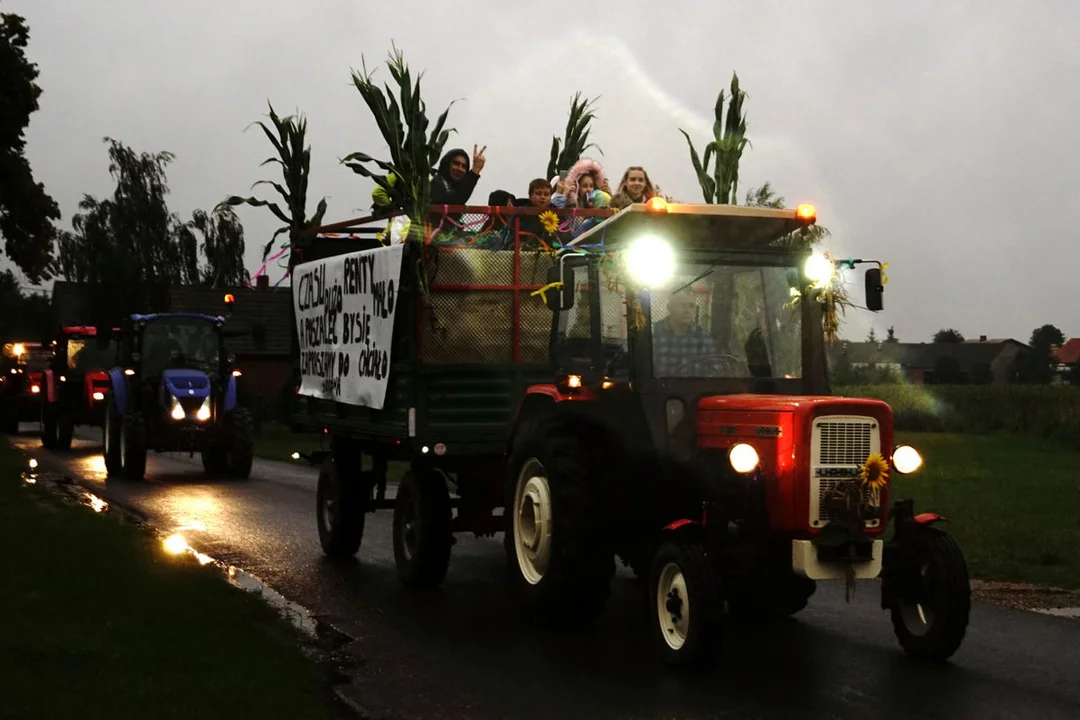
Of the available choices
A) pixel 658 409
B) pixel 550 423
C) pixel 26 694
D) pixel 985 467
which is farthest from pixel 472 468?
pixel 985 467

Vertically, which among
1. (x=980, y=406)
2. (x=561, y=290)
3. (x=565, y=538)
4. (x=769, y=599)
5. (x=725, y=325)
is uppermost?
(x=561, y=290)

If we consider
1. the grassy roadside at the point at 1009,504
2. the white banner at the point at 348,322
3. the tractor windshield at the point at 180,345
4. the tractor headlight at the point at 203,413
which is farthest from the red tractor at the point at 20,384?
the white banner at the point at 348,322

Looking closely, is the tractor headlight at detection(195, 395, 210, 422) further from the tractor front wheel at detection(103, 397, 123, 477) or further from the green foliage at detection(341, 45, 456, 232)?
the green foliage at detection(341, 45, 456, 232)

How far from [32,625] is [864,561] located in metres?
4.84

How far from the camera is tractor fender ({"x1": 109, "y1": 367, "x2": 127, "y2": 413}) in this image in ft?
75.0

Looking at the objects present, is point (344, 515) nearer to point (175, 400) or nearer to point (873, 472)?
point (873, 472)

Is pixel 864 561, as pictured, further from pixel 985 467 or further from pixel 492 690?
pixel 985 467

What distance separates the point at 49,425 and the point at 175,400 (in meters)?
9.40

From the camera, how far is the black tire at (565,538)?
335 inches

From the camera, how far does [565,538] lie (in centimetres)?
850

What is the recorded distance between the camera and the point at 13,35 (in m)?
36.5

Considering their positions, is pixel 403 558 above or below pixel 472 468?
below

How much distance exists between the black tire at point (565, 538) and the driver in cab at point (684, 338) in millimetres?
860

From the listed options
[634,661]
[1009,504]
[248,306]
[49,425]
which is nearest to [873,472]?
[634,661]
